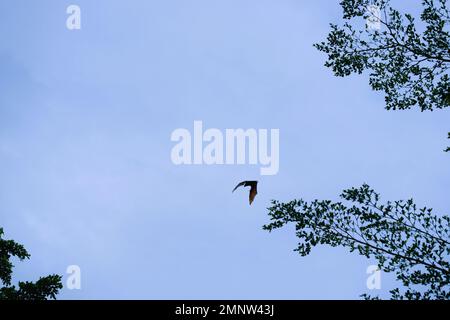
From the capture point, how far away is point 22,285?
15.1 meters

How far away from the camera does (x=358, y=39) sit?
10.2 meters

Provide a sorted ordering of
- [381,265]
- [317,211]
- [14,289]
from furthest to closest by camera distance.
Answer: [14,289]
[317,211]
[381,265]

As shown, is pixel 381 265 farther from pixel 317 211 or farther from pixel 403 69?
pixel 403 69

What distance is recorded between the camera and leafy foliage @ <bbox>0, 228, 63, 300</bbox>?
1481 cm

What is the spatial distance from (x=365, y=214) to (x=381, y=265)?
1.00 metres

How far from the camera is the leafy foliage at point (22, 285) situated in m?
14.8
